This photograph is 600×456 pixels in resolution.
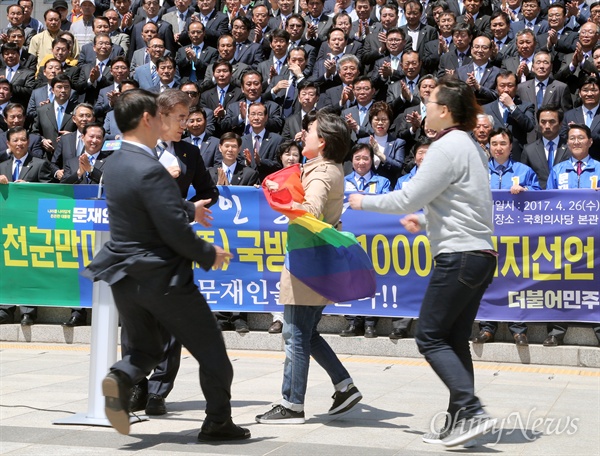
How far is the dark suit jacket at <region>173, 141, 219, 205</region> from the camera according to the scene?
6.73 metres

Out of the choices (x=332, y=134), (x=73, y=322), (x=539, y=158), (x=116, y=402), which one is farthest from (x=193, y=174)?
(x=539, y=158)

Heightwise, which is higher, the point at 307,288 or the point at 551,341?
the point at 307,288

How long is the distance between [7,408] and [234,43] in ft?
29.3

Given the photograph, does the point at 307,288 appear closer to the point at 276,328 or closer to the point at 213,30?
the point at 276,328

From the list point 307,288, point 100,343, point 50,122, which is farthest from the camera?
point 50,122

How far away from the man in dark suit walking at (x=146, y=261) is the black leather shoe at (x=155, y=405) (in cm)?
112

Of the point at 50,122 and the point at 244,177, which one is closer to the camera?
the point at 244,177

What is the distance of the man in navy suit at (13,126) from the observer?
1287 cm

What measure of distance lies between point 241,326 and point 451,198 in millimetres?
5092

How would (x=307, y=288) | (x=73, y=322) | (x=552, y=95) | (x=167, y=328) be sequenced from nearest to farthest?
(x=167, y=328)
(x=307, y=288)
(x=73, y=322)
(x=552, y=95)

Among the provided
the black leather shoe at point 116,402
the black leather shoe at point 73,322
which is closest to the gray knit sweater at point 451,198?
the black leather shoe at point 116,402

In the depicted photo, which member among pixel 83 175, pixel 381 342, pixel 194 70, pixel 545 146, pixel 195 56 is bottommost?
pixel 381 342

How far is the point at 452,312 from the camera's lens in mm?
5605

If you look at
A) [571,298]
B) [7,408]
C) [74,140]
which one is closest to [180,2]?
[74,140]
